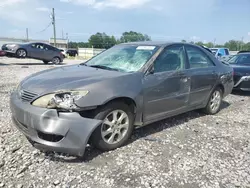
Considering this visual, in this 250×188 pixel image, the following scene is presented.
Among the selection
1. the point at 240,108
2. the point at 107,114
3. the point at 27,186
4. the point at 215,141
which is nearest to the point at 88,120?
the point at 107,114

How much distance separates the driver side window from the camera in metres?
3.84

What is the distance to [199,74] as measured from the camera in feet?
15.0

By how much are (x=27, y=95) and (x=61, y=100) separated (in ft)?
1.74

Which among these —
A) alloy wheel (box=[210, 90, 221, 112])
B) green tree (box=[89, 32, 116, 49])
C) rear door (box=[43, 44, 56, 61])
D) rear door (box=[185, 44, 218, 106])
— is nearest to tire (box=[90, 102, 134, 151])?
rear door (box=[185, 44, 218, 106])

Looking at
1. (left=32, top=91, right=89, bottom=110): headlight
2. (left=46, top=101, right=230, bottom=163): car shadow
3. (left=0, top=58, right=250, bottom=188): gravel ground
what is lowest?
(left=0, top=58, right=250, bottom=188): gravel ground

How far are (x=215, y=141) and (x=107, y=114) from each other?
1897mm

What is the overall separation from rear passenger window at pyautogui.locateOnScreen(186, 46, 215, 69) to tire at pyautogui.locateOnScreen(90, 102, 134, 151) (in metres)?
1.77

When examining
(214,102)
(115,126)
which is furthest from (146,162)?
(214,102)

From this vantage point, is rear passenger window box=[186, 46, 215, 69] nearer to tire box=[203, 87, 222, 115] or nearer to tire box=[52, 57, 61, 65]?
tire box=[203, 87, 222, 115]

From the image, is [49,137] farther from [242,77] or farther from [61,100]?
[242,77]

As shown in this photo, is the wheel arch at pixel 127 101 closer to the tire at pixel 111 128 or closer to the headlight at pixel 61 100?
the tire at pixel 111 128

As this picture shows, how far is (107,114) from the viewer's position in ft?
10.3

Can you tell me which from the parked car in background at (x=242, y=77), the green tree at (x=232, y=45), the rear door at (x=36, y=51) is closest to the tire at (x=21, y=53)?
the rear door at (x=36, y=51)

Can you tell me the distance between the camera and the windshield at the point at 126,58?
3.76 m
